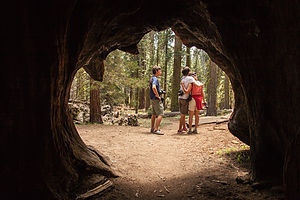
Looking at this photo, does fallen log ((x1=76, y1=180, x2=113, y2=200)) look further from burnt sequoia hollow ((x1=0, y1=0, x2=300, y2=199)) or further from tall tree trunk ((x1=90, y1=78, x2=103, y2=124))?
tall tree trunk ((x1=90, y1=78, x2=103, y2=124))

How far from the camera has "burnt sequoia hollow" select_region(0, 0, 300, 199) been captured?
2.21 metres

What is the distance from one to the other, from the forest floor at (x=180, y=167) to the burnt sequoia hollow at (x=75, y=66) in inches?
19.0

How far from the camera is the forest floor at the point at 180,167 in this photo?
3.23 meters

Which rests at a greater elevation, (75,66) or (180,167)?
(75,66)

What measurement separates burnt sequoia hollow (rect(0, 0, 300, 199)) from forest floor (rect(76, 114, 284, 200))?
0.48 meters

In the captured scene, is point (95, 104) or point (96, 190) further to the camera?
point (95, 104)

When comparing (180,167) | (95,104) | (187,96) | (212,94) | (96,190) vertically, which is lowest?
(180,167)

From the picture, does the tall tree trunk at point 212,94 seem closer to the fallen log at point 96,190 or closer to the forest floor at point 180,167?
the forest floor at point 180,167

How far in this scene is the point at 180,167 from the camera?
194 inches

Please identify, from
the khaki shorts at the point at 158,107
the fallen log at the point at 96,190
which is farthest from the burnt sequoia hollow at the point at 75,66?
the khaki shorts at the point at 158,107

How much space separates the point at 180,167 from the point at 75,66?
11.5ft

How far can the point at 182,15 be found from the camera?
4.23 m

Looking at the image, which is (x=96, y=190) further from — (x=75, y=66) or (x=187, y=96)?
(x=187, y=96)

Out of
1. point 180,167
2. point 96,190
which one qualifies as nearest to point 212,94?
point 180,167
